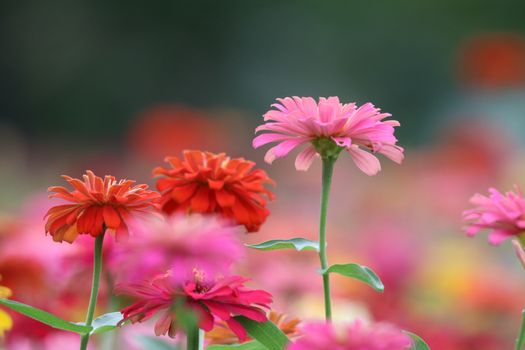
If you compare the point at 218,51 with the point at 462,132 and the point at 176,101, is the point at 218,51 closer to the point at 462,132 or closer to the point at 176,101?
the point at 176,101

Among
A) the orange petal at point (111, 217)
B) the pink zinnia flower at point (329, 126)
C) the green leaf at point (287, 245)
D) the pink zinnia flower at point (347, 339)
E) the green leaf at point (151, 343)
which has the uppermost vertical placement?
the pink zinnia flower at point (329, 126)

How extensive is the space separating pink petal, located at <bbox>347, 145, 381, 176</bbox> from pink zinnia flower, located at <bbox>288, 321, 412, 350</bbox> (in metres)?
0.20

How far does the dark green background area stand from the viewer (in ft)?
15.8

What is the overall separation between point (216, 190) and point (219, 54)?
4.48 m

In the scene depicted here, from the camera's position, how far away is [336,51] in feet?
16.5

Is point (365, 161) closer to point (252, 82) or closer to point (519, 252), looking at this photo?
point (519, 252)

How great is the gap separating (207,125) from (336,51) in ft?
6.00

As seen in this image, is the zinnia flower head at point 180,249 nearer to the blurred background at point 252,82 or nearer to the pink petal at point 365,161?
the pink petal at point 365,161

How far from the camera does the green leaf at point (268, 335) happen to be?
22.0 inches

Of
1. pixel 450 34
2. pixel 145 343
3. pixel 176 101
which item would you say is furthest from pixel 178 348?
pixel 450 34

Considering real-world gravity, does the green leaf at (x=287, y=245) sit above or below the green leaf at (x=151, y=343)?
above

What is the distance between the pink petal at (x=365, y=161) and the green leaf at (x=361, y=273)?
83mm

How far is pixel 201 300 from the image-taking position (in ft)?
1.82

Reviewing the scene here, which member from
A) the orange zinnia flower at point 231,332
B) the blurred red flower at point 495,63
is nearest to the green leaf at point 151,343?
the orange zinnia flower at point 231,332
